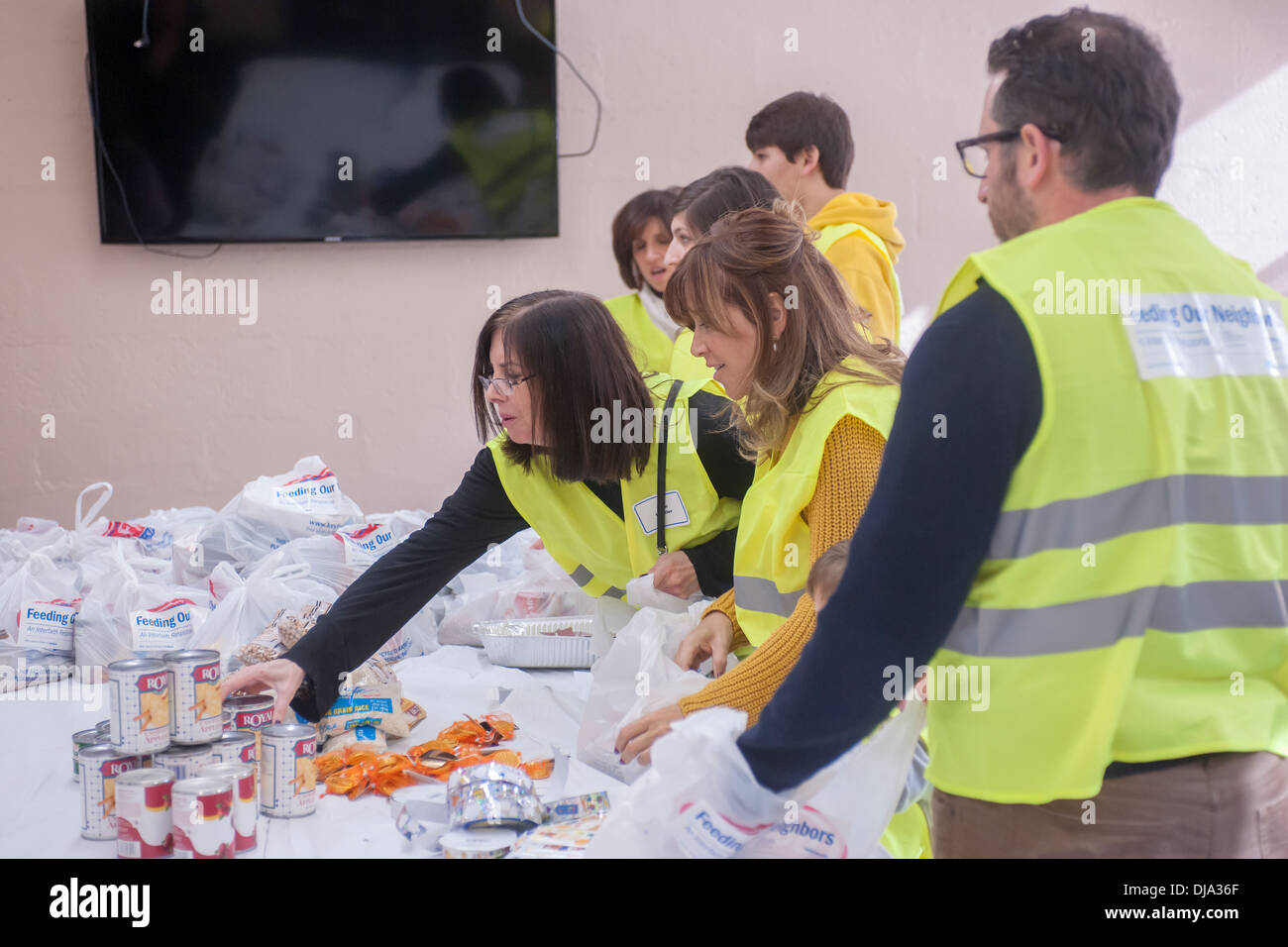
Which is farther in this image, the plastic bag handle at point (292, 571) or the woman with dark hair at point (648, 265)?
the woman with dark hair at point (648, 265)

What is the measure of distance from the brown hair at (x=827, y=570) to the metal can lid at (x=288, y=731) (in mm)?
644

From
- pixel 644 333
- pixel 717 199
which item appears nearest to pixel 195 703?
pixel 717 199

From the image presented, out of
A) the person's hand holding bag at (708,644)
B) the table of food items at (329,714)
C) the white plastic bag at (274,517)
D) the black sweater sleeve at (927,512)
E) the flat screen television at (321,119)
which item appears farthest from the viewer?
the flat screen television at (321,119)

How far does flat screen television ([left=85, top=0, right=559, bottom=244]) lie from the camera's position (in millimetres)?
3734

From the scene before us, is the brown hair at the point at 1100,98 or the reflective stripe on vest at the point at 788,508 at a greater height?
the brown hair at the point at 1100,98

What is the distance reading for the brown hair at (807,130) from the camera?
2.71m

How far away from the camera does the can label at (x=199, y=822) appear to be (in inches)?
45.4

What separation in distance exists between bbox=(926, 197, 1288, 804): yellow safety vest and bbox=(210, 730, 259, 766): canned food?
2.83 feet

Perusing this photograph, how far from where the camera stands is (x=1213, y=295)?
85 centimetres

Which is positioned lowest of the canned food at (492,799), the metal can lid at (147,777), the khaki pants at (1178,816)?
the canned food at (492,799)

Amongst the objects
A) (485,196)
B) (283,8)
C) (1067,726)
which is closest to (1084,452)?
(1067,726)

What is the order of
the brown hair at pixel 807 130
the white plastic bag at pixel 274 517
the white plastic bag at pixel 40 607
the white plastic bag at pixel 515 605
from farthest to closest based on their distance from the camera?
the brown hair at pixel 807 130, the white plastic bag at pixel 274 517, the white plastic bag at pixel 515 605, the white plastic bag at pixel 40 607

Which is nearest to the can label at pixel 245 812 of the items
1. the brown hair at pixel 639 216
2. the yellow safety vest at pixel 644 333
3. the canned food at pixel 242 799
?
the canned food at pixel 242 799

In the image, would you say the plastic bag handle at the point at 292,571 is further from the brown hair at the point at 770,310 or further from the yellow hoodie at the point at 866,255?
the yellow hoodie at the point at 866,255
